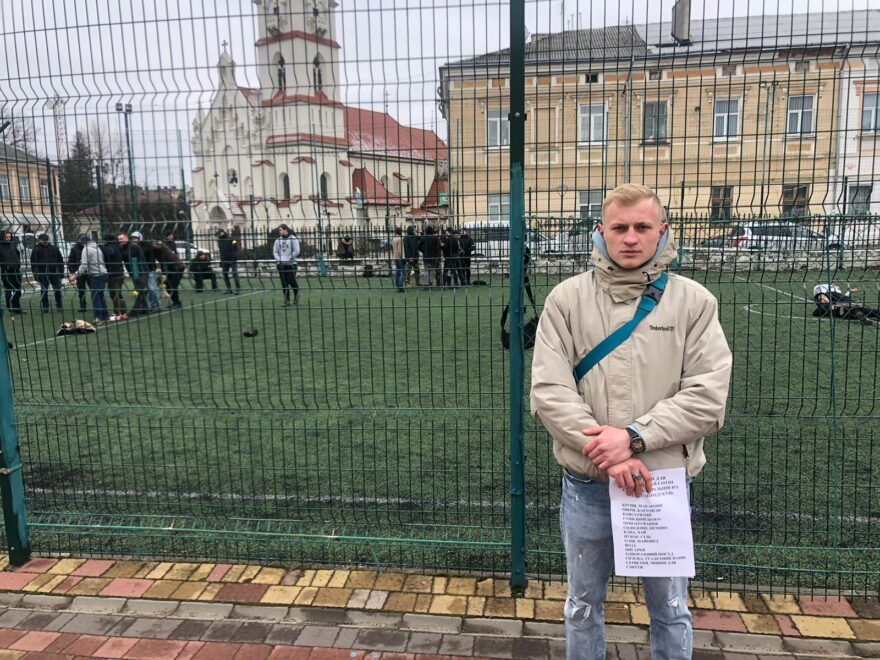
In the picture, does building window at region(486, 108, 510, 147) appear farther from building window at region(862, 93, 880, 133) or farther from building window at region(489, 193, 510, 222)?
building window at region(862, 93, 880, 133)

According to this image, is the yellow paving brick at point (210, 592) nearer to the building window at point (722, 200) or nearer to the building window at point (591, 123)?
the building window at point (591, 123)

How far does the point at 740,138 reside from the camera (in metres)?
3.18

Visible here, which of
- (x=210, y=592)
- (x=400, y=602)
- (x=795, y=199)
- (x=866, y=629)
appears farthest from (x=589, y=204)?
(x=210, y=592)

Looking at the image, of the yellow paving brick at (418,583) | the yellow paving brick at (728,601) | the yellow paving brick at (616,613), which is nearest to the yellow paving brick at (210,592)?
the yellow paving brick at (418,583)

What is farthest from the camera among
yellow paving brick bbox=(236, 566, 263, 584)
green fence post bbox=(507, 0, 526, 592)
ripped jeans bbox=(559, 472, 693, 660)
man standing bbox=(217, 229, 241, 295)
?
man standing bbox=(217, 229, 241, 295)

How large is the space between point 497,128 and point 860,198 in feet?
5.87

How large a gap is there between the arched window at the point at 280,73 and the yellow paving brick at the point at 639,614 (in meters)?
3.15

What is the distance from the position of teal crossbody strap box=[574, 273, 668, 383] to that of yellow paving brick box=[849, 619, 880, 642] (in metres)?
1.99

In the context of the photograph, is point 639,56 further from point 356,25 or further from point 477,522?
point 477,522

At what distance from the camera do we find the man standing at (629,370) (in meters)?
2.07

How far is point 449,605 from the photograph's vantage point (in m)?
3.21

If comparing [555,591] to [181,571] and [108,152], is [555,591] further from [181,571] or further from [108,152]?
[108,152]

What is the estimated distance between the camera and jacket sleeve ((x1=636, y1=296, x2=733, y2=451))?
2.05m

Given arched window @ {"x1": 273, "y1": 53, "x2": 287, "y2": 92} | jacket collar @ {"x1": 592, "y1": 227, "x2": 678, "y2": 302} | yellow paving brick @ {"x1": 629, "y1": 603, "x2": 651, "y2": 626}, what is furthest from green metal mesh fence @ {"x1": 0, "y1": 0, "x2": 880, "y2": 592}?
jacket collar @ {"x1": 592, "y1": 227, "x2": 678, "y2": 302}
